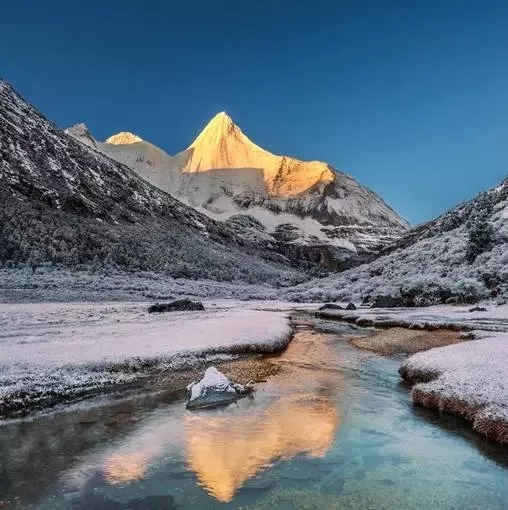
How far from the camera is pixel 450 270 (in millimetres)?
80000

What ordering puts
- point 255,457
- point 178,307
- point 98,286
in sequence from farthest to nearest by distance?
point 98,286
point 178,307
point 255,457

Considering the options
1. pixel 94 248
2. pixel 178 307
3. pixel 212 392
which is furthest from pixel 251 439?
pixel 94 248

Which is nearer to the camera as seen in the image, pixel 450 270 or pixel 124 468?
pixel 124 468

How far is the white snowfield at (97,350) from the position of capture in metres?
19.6

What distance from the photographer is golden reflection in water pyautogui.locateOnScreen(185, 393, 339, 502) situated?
474 inches

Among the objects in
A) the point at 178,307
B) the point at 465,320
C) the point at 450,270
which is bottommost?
the point at 178,307

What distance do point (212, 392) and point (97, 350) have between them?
938 centimetres

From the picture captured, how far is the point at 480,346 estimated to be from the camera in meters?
25.4

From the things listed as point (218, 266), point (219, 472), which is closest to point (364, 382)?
point (219, 472)

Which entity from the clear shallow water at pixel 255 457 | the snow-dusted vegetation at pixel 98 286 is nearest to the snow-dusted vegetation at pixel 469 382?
the clear shallow water at pixel 255 457

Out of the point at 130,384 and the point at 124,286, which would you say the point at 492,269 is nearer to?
the point at 130,384

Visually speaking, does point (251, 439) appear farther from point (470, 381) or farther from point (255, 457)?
point (470, 381)

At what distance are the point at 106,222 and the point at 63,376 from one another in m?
177

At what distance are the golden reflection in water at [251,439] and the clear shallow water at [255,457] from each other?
0.04 meters
